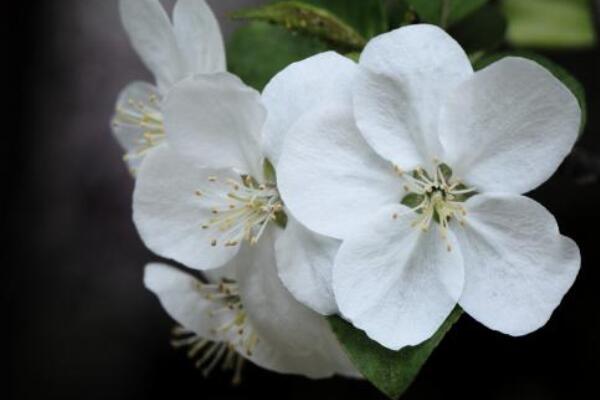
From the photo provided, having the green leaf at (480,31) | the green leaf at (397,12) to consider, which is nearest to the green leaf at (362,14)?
the green leaf at (397,12)

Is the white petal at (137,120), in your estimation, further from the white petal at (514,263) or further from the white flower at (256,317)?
the white petal at (514,263)

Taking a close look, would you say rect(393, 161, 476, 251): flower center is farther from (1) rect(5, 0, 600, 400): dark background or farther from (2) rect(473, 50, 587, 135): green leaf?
(1) rect(5, 0, 600, 400): dark background

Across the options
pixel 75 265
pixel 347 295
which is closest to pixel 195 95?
pixel 347 295

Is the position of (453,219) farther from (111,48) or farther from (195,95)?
(111,48)

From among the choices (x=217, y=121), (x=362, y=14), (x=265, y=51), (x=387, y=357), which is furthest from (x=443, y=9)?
(x=387, y=357)

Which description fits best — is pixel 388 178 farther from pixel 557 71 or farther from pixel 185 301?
pixel 185 301

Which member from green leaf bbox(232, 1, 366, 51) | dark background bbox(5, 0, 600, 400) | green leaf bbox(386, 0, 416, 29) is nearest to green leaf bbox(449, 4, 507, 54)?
green leaf bbox(386, 0, 416, 29)
